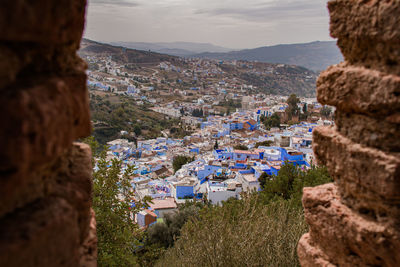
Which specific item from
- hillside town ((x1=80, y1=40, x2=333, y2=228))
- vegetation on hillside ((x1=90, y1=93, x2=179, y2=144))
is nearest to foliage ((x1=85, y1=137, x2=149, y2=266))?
hillside town ((x1=80, y1=40, x2=333, y2=228))

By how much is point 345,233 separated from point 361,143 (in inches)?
23.2

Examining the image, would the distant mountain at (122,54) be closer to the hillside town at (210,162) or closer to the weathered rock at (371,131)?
the hillside town at (210,162)

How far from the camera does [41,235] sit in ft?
4.33

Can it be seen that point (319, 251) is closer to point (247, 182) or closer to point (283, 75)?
point (247, 182)

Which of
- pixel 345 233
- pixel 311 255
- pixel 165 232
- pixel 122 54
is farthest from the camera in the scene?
pixel 122 54

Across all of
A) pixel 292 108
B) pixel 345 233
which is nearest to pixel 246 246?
pixel 345 233

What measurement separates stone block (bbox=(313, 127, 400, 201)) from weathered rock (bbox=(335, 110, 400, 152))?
0.04m

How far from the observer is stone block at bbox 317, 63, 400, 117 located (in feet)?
6.37

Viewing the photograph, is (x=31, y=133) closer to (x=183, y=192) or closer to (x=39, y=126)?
(x=39, y=126)

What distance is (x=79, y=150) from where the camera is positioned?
1.92 m

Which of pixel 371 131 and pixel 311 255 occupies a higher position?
pixel 371 131

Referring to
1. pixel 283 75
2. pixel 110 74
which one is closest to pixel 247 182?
pixel 110 74

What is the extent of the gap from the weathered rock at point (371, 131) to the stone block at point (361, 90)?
4cm

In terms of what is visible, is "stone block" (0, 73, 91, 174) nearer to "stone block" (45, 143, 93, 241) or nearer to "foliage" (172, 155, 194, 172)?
"stone block" (45, 143, 93, 241)
